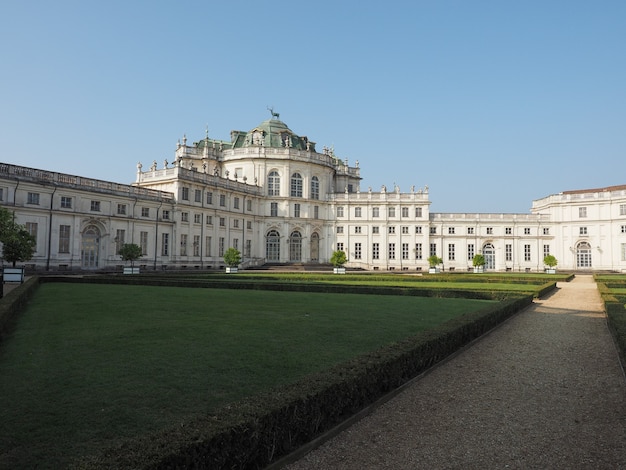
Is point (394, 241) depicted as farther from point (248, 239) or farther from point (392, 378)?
point (392, 378)

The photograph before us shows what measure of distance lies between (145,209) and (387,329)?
39.9m

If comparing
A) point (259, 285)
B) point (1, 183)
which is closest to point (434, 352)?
point (259, 285)

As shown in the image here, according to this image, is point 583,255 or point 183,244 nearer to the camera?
point 183,244

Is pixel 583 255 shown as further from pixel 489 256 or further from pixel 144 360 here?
pixel 144 360

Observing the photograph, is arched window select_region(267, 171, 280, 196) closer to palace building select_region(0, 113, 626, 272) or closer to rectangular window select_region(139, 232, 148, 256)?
palace building select_region(0, 113, 626, 272)

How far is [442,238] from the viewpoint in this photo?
223 ft

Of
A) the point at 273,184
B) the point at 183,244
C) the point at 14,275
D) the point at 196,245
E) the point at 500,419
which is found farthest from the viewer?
the point at 273,184

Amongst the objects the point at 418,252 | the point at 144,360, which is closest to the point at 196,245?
the point at 418,252

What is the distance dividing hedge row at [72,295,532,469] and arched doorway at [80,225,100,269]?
39244 millimetres

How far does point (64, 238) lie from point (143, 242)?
8067 millimetres

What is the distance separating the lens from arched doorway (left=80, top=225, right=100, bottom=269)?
41.4 meters

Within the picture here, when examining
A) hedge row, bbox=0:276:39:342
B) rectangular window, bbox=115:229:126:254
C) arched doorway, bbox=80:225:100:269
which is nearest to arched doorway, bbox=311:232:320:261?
rectangular window, bbox=115:229:126:254

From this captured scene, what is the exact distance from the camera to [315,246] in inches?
2648

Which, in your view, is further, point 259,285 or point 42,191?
point 42,191
